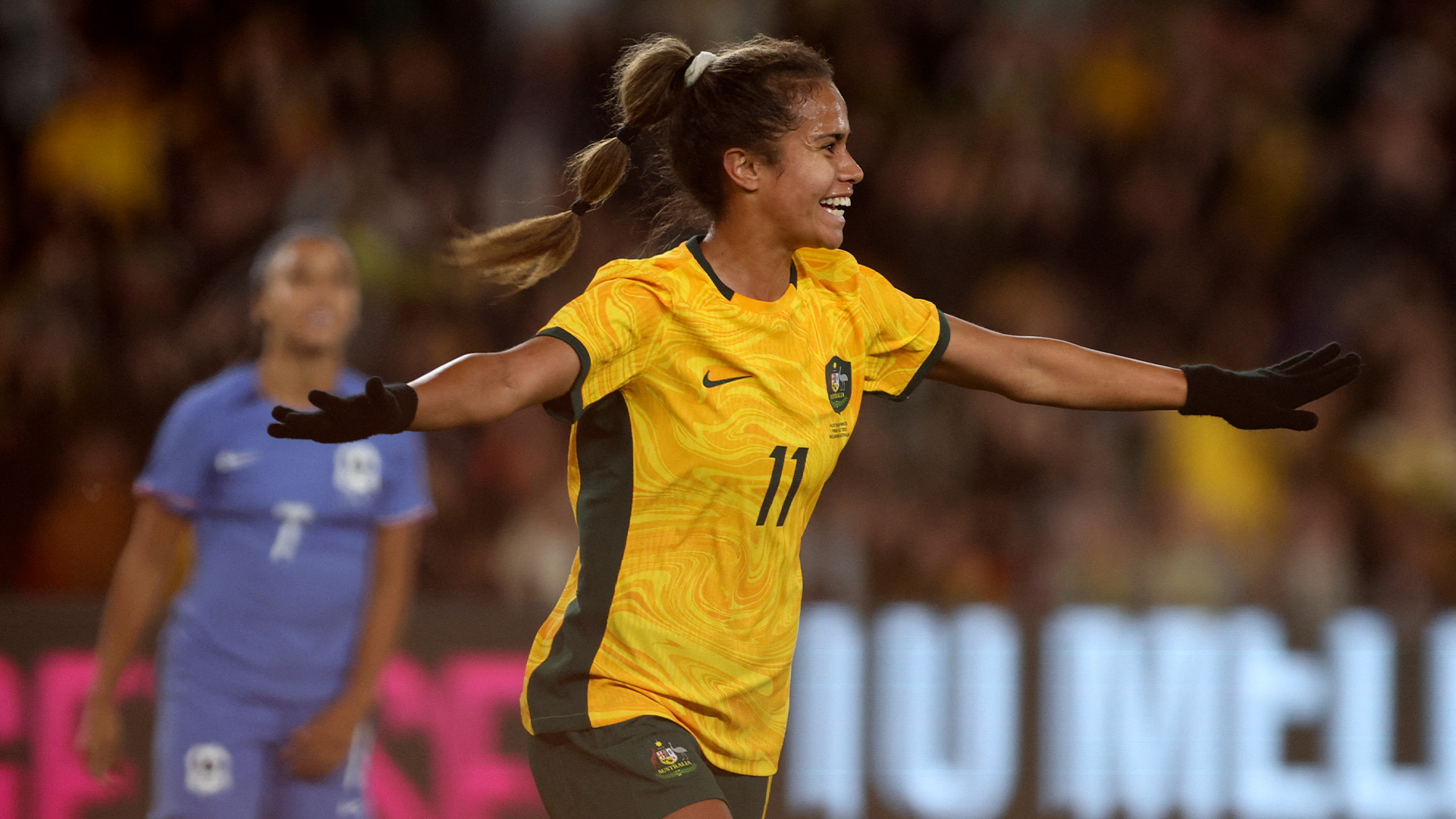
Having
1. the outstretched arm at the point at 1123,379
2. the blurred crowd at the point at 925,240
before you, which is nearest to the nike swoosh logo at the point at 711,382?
the outstretched arm at the point at 1123,379

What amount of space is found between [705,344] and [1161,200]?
6.62 meters

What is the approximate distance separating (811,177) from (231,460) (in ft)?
7.50

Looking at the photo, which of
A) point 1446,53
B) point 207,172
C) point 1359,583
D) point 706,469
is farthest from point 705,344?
point 1446,53

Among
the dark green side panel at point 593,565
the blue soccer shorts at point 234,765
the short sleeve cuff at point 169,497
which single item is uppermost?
the short sleeve cuff at point 169,497

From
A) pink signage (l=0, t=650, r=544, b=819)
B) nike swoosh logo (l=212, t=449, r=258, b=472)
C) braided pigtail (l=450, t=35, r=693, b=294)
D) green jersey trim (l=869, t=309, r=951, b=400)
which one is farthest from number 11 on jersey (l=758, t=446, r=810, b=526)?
pink signage (l=0, t=650, r=544, b=819)

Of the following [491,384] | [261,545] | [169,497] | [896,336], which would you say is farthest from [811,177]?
[169,497]

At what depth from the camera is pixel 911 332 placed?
339cm

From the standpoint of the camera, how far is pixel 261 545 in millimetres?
4754

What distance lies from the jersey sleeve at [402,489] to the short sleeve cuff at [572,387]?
2009 mm

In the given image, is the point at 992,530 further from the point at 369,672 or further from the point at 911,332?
the point at 911,332

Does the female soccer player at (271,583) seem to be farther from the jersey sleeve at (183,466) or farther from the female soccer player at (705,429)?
the female soccer player at (705,429)

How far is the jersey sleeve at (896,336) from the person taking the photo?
3381 millimetres

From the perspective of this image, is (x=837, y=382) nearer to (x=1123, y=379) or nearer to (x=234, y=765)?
(x=1123, y=379)

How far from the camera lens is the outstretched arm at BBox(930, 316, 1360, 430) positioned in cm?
346
